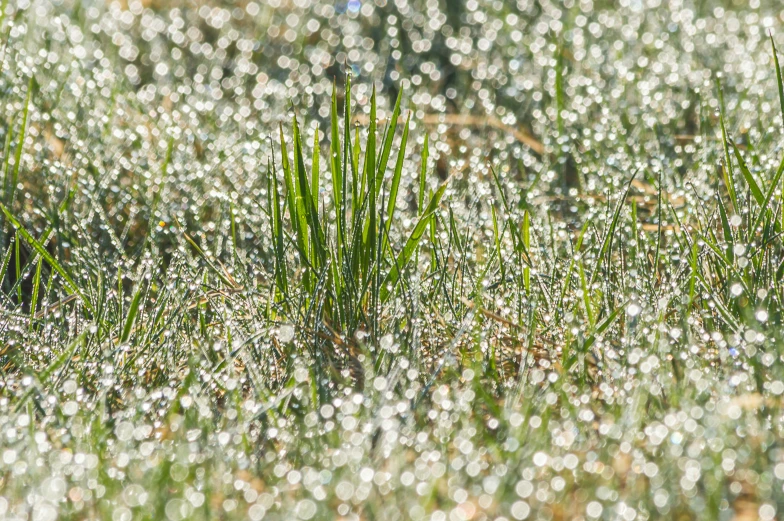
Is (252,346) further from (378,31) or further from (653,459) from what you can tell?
(378,31)

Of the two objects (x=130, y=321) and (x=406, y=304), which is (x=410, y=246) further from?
(x=130, y=321)

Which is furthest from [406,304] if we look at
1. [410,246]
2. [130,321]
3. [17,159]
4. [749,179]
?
[17,159]

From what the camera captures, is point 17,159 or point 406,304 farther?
point 17,159

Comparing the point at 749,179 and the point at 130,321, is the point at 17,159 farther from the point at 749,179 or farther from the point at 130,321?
the point at 749,179

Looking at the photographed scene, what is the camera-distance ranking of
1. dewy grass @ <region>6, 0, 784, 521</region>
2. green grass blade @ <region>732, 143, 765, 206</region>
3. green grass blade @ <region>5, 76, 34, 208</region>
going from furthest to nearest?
1. green grass blade @ <region>5, 76, 34, 208</region>
2. green grass blade @ <region>732, 143, 765, 206</region>
3. dewy grass @ <region>6, 0, 784, 521</region>

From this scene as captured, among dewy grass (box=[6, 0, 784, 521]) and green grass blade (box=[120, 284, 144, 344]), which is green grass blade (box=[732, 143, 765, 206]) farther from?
green grass blade (box=[120, 284, 144, 344])

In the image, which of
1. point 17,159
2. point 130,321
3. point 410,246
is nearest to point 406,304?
point 410,246

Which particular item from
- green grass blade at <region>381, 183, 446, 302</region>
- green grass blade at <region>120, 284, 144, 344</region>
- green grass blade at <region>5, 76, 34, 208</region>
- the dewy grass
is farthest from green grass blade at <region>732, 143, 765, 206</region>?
green grass blade at <region>5, 76, 34, 208</region>

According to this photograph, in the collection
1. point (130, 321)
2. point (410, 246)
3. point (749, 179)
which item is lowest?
point (130, 321)

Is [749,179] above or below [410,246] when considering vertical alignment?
above
